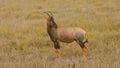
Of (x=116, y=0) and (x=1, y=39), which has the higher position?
(x=1, y=39)

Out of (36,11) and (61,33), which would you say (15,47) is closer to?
(61,33)

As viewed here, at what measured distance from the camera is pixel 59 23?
1583 centimetres

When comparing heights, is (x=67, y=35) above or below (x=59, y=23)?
above

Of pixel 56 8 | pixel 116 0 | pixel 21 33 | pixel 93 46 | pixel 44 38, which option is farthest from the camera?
pixel 116 0

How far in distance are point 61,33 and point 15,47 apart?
2.13 metres

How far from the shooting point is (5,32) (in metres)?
14.1

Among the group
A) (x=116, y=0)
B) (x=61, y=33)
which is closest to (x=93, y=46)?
(x=61, y=33)

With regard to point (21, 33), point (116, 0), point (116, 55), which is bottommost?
point (116, 0)

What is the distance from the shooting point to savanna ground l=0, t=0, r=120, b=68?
945 cm

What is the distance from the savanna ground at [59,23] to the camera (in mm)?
9453

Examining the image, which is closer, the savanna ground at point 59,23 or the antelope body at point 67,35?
the savanna ground at point 59,23

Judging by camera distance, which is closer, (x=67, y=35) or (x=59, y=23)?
(x=67, y=35)

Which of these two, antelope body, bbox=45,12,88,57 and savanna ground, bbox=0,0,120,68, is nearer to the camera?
savanna ground, bbox=0,0,120,68

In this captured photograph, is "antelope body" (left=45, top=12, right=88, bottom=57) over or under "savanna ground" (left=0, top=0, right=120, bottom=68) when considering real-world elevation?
over
